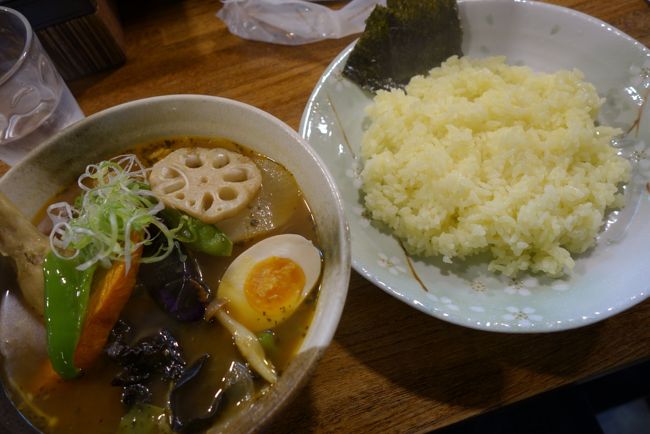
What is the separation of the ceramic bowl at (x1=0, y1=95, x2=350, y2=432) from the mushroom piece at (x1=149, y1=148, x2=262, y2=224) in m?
0.09

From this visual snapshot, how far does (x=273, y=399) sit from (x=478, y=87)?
5.66ft

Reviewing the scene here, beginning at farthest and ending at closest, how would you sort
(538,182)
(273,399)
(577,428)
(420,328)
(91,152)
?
(577,428) → (538,182) → (420,328) → (91,152) → (273,399)

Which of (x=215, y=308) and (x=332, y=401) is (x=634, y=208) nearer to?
(x=332, y=401)

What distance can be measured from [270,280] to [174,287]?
10.0 inches

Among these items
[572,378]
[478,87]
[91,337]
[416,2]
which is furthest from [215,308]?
[416,2]

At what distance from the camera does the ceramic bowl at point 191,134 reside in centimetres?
126

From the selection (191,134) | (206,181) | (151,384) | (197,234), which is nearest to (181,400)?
(151,384)

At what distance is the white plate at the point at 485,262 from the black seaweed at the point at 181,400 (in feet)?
2.07

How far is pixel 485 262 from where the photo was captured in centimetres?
188

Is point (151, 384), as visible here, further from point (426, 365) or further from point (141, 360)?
point (426, 365)

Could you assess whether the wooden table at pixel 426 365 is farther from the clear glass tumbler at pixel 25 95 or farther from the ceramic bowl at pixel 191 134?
the clear glass tumbler at pixel 25 95

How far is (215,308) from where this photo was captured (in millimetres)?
1270

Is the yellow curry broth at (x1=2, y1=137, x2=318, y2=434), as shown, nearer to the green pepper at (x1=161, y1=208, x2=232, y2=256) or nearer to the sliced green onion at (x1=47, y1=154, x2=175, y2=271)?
the green pepper at (x1=161, y1=208, x2=232, y2=256)

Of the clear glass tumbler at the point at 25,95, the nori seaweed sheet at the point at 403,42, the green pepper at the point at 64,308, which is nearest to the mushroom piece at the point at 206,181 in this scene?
the green pepper at the point at 64,308
